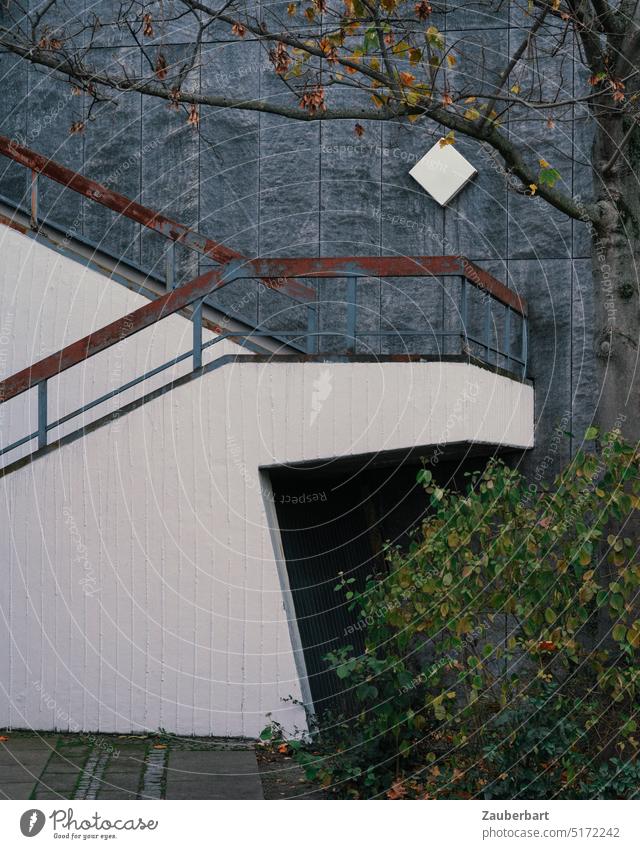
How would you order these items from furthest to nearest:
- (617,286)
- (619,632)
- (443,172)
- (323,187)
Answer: (323,187), (443,172), (617,286), (619,632)

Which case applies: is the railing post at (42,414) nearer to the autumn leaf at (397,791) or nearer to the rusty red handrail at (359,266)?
the rusty red handrail at (359,266)

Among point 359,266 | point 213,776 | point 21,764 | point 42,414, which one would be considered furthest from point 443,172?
point 21,764

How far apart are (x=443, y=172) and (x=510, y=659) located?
5.04 meters

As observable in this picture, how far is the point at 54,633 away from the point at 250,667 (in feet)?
4.33

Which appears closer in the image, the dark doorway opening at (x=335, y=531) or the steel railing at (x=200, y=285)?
the steel railing at (x=200, y=285)

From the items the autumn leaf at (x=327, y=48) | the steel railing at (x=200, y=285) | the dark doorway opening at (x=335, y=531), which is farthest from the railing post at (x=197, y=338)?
the autumn leaf at (x=327, y=48)

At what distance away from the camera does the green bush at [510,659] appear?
5512 mm

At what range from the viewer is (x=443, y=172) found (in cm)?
963

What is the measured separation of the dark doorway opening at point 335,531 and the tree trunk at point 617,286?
6.45 ft

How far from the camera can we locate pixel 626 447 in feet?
18.6

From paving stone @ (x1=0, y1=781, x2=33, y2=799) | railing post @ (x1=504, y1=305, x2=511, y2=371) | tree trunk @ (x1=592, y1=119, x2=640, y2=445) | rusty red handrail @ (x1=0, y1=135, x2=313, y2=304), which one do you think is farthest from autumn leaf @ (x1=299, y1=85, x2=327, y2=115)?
paving stone @ (x1=0, y1=781, x2=33, y2=799)

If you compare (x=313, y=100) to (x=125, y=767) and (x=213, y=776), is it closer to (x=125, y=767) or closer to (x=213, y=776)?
(x=213, y=776)

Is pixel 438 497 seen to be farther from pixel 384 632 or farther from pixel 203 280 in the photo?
pixel 203 280
